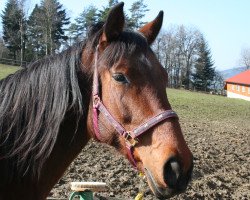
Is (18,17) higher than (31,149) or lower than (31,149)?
higher

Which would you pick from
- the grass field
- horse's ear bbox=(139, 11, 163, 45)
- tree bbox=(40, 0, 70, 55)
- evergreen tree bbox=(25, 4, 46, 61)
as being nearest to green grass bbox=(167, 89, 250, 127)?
the grass field

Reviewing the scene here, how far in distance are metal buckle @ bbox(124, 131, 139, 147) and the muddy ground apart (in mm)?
2910

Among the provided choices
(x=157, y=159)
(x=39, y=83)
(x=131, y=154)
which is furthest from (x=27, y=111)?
(x=157, y=159)

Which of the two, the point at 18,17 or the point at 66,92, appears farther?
the point at 18,17

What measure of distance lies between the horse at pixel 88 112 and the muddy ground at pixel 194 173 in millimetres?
2775

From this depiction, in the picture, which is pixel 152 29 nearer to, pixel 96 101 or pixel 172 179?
pixel 96 101

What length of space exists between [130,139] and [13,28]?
37522 mm

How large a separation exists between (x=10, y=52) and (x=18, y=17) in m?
7.86

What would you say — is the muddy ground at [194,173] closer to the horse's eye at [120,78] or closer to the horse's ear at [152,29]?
the horse's ear at [152,29]

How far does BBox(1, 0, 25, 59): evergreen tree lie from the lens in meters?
33.8

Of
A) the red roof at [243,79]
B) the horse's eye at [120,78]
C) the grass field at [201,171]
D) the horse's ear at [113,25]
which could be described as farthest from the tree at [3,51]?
the red roof at [243,79]

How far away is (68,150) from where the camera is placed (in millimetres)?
2484

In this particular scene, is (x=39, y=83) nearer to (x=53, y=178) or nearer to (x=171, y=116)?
(x=53, y=178)

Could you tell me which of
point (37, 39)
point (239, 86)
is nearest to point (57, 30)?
point (37, 39)
